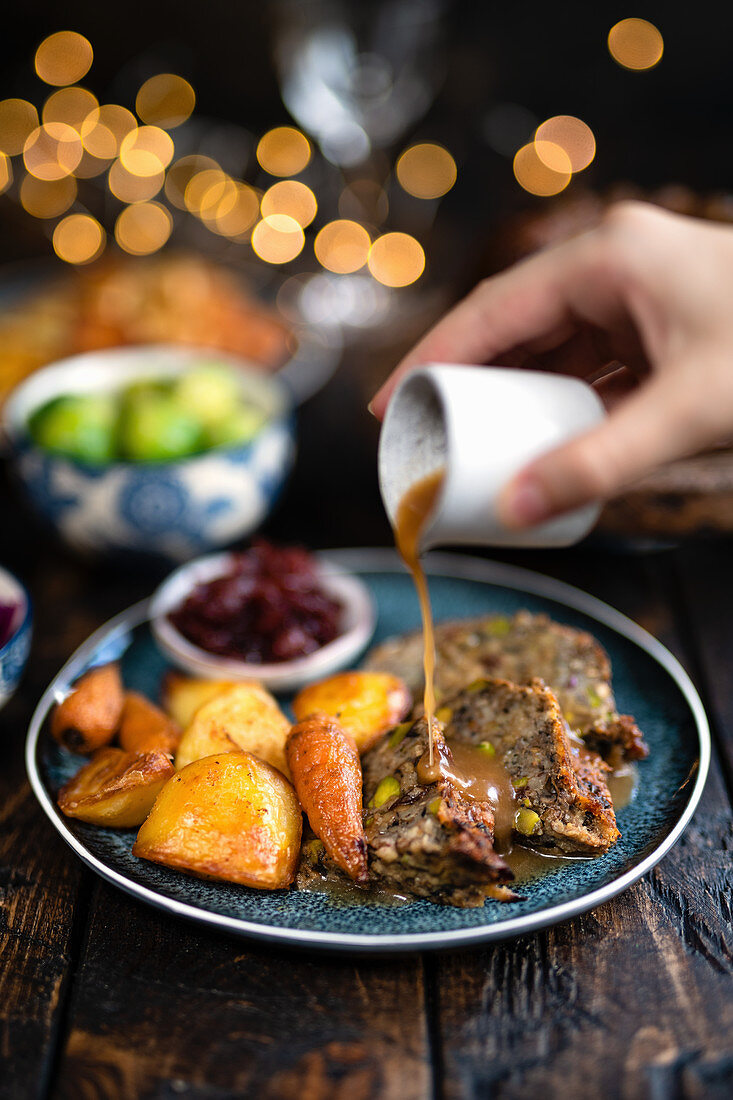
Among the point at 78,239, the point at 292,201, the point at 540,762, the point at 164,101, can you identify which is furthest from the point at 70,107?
the point at 540,762

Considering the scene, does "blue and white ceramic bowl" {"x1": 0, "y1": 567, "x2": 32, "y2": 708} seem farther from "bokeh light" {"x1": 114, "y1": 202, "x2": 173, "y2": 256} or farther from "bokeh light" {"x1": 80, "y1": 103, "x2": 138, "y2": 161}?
"bokeh light" {"x1": 80, "y1": 103, "x2": 138, "y2": 161}

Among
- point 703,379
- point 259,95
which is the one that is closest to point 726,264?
point 703,379

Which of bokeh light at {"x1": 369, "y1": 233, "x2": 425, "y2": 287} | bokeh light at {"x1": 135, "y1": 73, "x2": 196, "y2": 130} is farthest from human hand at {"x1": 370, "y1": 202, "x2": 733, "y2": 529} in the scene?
bokeh light at {"x1": 135, "y1": 73, "x2": 196, "y2": 130}

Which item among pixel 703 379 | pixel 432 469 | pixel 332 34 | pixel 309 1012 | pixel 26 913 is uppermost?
pixel 332 34

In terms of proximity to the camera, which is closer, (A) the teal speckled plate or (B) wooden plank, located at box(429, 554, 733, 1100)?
(B) wooden plank, located at box(429, 554, 733, 1100)

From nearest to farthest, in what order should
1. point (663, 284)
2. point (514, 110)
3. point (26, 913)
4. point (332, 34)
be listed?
point (663, 284), point (26, 913), point (332, 34), point (514, 110)

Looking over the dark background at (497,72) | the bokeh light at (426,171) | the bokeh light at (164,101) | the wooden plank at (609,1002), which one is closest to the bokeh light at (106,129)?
the bokeh light at (164,101)

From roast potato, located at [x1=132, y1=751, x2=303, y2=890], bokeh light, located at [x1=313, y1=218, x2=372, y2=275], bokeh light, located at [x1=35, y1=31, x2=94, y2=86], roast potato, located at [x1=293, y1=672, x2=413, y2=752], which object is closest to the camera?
roast potato, located at [x1=132, y1=751, x2=303, y2=890]

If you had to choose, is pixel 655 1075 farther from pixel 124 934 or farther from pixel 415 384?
pixel 415 384
